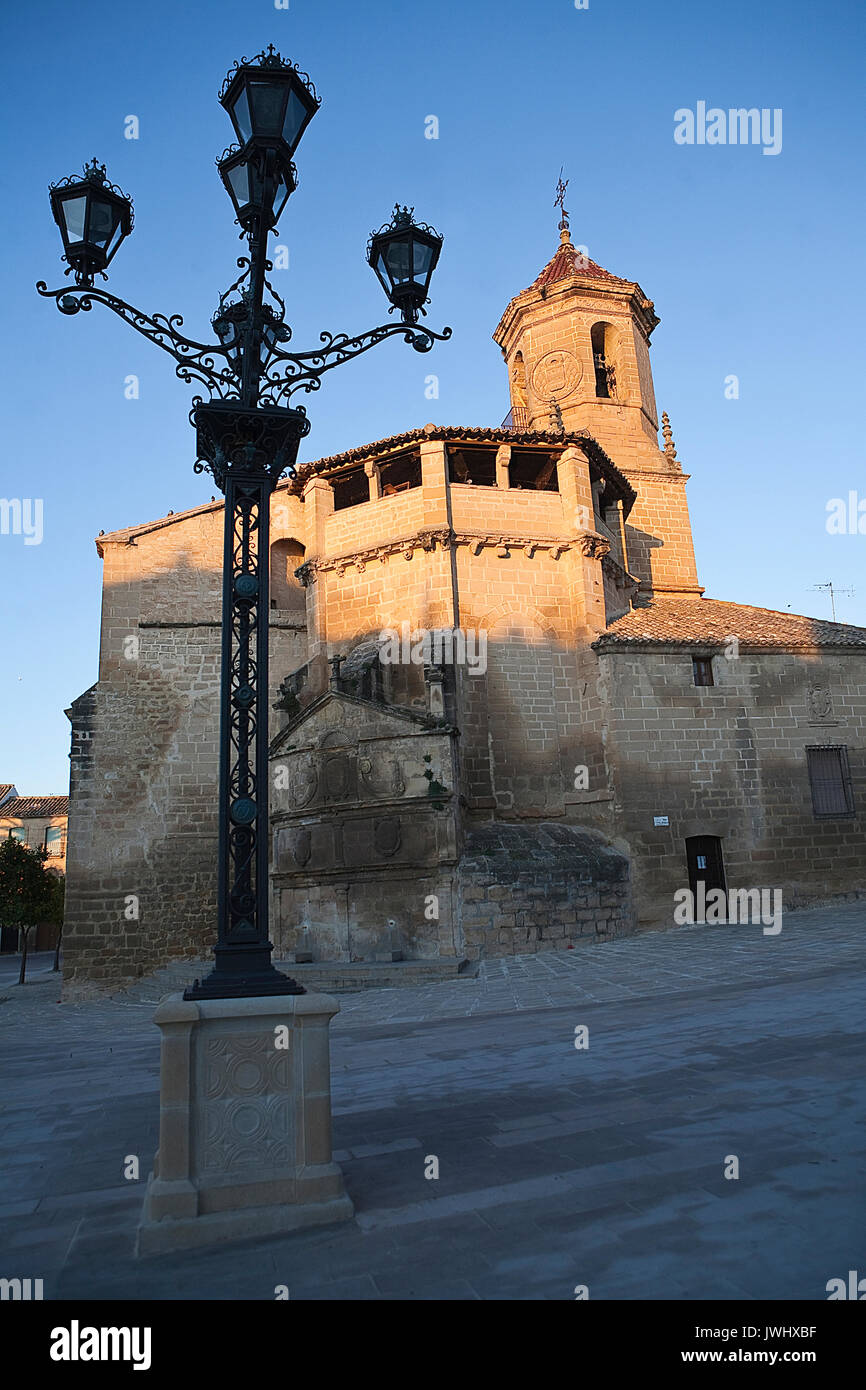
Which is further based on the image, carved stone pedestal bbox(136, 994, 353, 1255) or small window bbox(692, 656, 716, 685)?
small window bbox(692, 656, 716, 685)

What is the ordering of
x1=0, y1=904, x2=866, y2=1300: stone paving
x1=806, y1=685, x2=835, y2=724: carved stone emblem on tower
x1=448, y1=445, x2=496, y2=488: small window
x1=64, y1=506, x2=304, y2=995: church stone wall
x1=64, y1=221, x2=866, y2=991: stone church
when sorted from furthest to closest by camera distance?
x1=448, y1=445, x2=496, y2=488: small window, x1=64, y1=506, x2=304, y2=995: church stone wall, x1=806, y1=685, x2=835, y2=724: carved stone emblem on tower, x1=64, y1=221, x2=866, y2=991: stone church, x1=0, y1=904, x2=866, y2=1300: stone paving

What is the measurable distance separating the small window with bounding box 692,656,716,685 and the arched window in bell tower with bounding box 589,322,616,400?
1150cm

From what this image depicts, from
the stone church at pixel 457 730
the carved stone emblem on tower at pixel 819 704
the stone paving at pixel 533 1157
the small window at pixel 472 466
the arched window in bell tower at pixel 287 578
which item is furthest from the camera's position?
the arched window in bell tower at pixel 287 578

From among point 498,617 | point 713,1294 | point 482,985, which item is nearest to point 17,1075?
point 482,985

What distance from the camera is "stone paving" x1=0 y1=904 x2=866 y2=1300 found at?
330cm

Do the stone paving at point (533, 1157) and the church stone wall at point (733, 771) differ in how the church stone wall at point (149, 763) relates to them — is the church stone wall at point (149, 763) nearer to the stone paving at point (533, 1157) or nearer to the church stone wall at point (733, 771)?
the church stone wall at point (733, 771)

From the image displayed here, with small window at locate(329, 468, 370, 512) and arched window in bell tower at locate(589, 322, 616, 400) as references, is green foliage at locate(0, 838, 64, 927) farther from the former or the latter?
arched window in bell tower at locate(589, 322, 616, 400)

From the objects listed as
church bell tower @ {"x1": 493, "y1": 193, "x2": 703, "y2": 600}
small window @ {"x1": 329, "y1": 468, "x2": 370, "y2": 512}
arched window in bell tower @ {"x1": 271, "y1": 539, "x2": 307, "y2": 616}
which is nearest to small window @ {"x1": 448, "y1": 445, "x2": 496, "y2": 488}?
small window @ {"x1": 329, "y1": 468, "x2": 370, "y2": 512}

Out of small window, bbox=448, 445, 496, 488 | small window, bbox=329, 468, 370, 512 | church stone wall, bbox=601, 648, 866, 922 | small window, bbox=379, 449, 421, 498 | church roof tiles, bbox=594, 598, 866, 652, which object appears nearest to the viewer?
church stone wall, bbox=601, 648, 866, 922

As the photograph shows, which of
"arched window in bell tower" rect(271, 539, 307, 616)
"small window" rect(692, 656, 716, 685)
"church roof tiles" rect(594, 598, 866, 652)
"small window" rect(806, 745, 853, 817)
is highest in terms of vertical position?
"arched window in bell tower" rect(271, 539, 307, 616)

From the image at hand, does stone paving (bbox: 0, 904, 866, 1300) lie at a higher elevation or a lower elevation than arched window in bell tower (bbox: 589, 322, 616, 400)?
lower

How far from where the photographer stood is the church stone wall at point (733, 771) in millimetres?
17984

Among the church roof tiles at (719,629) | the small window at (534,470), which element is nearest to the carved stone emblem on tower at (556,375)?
the small window at (534,470)

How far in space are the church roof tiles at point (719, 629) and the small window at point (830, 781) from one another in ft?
8.54
